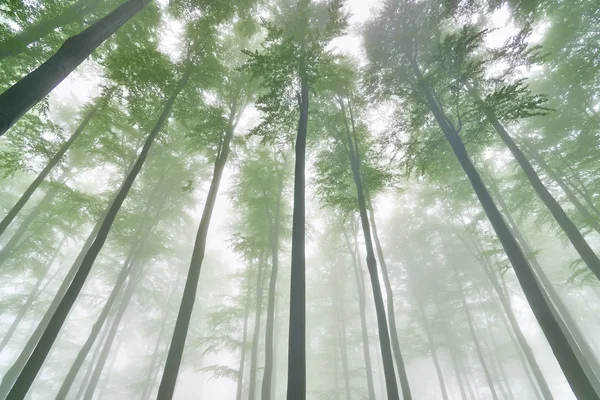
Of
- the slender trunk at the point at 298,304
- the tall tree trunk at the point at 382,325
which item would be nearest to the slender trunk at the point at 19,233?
the slender trunk at the point at 298,304

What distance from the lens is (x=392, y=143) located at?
28.1ft

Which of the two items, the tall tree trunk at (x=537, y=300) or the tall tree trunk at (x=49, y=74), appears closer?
the tall tree trunk at (x=49, y=74)

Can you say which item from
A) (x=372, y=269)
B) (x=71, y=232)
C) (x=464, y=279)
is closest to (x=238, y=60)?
(x=372, y=269)

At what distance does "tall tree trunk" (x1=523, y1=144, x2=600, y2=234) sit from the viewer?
987 cm

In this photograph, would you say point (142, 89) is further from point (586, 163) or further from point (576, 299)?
point (576, 299)

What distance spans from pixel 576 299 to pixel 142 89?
41.6m

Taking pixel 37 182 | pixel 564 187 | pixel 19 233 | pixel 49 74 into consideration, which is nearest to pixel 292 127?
pixel 49 74

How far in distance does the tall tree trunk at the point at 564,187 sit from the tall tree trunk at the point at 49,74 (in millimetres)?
14356

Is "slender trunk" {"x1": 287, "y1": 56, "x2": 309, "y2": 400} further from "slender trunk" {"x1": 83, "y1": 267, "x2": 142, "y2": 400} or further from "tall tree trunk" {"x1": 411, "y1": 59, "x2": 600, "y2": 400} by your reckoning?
"slender trunk" {"x1": 83, "y1": 267, "x2": 142, "y2": 400}

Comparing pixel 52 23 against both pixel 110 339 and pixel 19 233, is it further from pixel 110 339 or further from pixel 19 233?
pixel 110 339

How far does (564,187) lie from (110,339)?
67.9ft

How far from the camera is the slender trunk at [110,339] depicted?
11.6 meters

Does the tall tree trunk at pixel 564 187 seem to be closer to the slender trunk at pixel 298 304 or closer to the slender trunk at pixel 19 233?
the slender trunk at pixel 298 304

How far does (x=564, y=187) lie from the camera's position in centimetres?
1109
